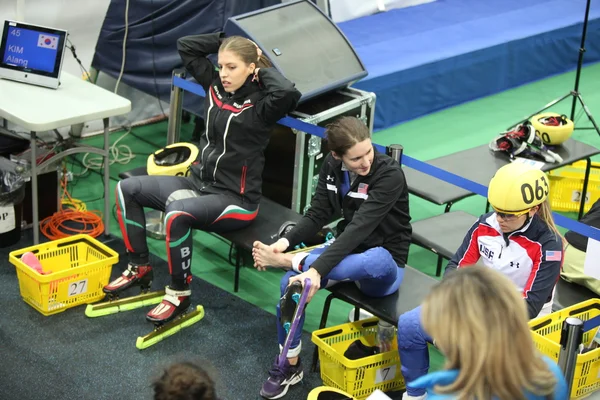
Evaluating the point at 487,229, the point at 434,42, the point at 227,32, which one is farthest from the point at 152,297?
the point at 434,42

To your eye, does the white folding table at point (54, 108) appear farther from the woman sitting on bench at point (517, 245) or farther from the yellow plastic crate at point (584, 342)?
the yellow plastic crate at point (584, 342)

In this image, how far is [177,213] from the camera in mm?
4039

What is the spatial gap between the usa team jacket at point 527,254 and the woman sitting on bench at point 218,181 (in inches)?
48.3

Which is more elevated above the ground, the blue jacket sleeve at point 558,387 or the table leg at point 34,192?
the blue jacket sleeve at point 558,387

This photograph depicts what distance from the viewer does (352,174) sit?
3750mm

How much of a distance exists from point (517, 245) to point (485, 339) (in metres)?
1.37

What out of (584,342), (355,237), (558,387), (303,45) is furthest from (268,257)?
(558,387)

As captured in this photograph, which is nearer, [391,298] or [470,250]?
[470,250]

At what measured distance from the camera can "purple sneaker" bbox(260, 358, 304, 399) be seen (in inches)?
144

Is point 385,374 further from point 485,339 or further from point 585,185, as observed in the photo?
point 585,185

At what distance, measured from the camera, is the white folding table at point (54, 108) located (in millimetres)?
4414

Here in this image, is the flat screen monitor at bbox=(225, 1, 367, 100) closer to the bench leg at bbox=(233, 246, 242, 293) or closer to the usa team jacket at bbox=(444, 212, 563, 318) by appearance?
the bench leg at bbox=(233, 246, 242, 293)

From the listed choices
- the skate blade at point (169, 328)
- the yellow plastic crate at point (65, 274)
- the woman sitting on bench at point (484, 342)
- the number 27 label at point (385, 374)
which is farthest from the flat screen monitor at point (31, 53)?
the woman sitting on bench at point (484, 342)

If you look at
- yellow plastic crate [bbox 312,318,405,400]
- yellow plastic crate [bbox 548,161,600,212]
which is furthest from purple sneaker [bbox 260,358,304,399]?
yellow plastic crate [bbox 548,161,600,212]
